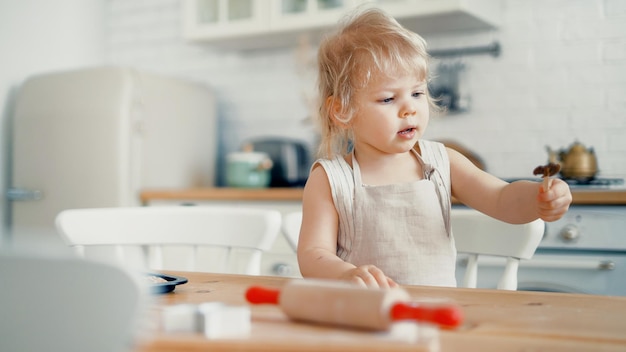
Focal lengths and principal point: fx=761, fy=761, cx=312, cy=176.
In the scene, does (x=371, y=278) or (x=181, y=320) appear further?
(x=371, y=278)

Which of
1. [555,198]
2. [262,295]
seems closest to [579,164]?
[555,198]

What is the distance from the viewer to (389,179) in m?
1.38

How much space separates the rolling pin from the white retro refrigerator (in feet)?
7.76

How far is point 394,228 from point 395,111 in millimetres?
204

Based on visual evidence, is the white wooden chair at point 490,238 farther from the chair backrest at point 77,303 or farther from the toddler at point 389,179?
the chair backrest at point 77,303

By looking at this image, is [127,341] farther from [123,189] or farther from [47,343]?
[123,189]

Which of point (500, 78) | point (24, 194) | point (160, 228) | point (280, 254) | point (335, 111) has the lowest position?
point (280, 254)

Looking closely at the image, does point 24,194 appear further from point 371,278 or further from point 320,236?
point 371,278

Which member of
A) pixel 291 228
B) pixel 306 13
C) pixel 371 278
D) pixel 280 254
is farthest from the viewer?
pixel 306 13

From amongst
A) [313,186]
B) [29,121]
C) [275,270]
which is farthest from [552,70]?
[29,121]

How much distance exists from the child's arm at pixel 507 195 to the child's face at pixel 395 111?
0.13m

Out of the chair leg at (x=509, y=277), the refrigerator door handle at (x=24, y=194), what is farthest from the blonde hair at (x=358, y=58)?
the refrigerator door handle at (x=24, y=194)

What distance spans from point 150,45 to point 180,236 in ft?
7.95

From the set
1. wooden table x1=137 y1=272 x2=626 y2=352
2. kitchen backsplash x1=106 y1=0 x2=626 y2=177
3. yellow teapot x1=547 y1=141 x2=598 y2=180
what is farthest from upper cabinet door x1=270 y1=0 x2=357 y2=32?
wooden table x1=137 y1=272 x2=626 y2=352
